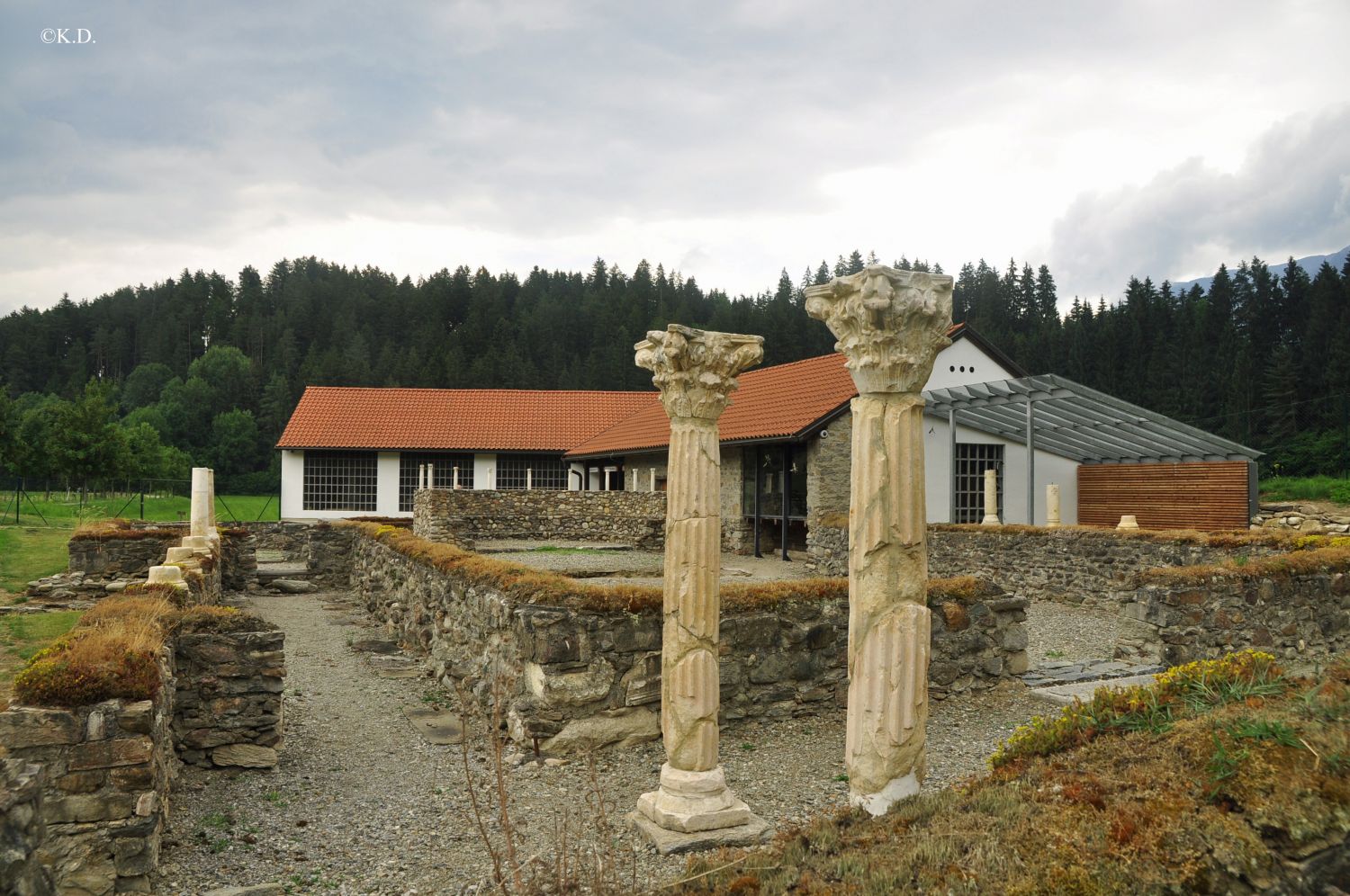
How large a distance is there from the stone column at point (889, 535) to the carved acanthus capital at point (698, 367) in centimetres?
142

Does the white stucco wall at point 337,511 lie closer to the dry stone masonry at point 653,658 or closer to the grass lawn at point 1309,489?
the dry stone masonry at point 653,658

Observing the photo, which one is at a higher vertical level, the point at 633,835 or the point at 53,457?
the point at 53,457

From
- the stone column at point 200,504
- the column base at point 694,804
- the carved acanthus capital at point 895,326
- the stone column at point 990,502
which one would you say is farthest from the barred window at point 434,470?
the carved acanthus capital at point 895,326

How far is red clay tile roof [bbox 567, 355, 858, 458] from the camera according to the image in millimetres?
22750

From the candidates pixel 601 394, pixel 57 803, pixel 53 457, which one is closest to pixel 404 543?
pixel 57 803

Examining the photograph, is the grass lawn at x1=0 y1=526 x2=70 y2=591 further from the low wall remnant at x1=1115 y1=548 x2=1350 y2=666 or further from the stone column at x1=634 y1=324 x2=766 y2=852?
the low wall remnant at x1=1115 y1=548 x2=1350 y2=666

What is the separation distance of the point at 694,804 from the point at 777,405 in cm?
1979

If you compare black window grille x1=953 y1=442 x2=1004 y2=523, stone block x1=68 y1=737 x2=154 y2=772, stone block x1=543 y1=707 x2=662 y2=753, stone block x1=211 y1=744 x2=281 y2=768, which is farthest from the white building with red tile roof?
stone block x1=68 y1=737 x2=154 y2=772

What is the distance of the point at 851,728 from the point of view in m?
5.02

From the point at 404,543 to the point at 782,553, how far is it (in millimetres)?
10572

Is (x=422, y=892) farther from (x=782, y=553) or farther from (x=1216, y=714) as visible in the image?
(x=782, y=553)

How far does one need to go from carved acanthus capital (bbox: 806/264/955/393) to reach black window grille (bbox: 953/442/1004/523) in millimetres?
20022

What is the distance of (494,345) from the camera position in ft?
251

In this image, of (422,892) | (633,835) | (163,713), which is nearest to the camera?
(422,892)
